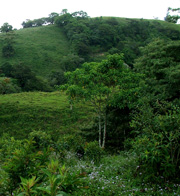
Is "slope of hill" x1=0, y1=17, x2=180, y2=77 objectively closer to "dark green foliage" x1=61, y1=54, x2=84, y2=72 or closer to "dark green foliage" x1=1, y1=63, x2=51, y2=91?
"dark green foliage" x1=61, y1=54, x2=84, y2=72

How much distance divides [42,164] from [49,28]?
85532mm

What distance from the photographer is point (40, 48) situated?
6656cm

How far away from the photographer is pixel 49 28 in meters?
82.3

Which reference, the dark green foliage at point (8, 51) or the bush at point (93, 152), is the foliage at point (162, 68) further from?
the dark green foliage at point (8, 51)

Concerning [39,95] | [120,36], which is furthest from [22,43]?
[39,95]

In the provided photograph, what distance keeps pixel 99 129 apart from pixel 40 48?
191ft

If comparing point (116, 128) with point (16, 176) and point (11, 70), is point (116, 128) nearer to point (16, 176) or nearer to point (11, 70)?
point (16, 176)

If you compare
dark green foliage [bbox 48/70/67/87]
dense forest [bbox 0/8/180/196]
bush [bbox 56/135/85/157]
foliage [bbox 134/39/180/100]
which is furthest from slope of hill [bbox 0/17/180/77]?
bush [bbox 56/135/85/157]

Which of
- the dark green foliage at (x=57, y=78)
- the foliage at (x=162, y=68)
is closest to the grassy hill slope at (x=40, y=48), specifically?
the dark green foliage at (x=57, y=78)

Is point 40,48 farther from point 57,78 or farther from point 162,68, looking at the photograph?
point 162,68

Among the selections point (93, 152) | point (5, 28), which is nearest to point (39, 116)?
point (93, 152)

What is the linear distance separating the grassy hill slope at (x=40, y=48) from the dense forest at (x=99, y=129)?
14.8 m

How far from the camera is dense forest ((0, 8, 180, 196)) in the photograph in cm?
335

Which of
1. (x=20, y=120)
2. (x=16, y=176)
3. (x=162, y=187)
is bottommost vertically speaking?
(x=20, y=120)
